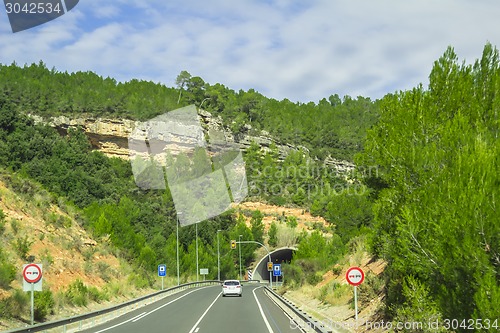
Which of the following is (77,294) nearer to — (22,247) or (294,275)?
(22,247)

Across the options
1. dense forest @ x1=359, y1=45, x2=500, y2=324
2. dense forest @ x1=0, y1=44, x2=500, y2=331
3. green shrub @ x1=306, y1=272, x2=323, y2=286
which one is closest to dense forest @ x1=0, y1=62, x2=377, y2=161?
dense forest @ x1=0, y1=44, x2=500, y2=331

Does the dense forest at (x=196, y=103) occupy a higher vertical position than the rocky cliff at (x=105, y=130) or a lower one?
higher

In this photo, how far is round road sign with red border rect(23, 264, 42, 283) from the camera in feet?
53.5

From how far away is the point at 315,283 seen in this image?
41.5 meters

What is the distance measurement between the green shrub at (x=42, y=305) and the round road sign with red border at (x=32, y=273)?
17.1 feet

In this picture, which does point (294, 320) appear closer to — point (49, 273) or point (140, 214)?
point (49, 273)

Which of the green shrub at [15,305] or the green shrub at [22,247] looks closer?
the green shrub at [15,305]

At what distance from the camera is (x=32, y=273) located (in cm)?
1634

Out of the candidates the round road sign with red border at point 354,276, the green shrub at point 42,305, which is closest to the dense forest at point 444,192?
the round road sign with red border at point 354,276

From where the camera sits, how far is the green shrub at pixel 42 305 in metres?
21.0

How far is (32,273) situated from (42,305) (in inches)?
221

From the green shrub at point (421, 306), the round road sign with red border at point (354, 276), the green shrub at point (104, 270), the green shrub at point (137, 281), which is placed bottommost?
the green shrub at point (137, 281)

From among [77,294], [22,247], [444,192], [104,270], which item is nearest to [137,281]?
[104,270]

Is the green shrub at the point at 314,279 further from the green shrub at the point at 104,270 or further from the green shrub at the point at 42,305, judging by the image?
the green shrub at the point at 42,305
